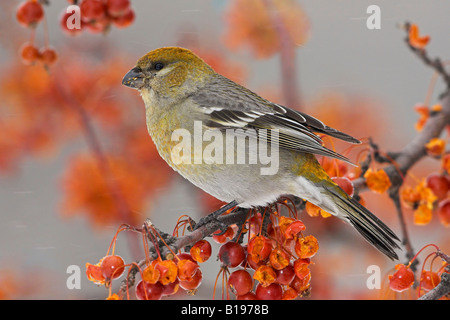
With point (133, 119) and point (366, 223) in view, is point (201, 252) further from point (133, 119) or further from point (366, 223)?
point (133, 119)

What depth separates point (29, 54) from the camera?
1.30 meters

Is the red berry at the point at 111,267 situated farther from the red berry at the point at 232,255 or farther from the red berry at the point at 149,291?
the red berry at the point at 232,255

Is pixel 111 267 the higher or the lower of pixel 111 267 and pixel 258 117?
the lower

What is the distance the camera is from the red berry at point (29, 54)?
1.30 m

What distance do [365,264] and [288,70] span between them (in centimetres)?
67

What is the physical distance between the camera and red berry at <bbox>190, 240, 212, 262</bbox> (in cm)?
98

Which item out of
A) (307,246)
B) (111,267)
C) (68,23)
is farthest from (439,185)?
(68,23)

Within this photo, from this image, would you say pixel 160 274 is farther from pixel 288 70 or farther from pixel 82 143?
pixel 82 143

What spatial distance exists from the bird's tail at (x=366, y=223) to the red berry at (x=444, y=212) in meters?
0.32

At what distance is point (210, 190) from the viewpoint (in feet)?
4.00

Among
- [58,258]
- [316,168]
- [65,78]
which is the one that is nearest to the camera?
[316,168]

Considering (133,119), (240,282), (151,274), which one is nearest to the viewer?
(151,274)

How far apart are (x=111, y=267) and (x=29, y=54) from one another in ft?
2.17
